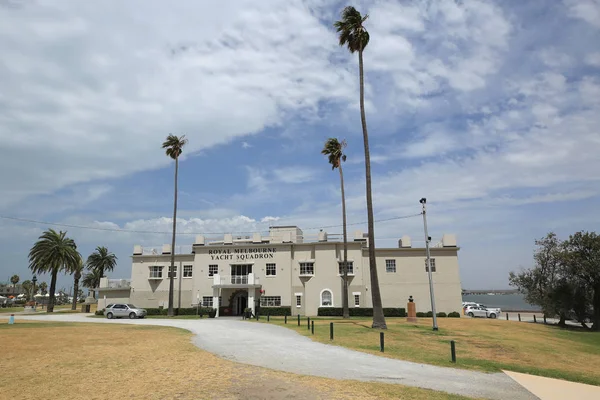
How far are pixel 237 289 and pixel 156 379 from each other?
1439 inches

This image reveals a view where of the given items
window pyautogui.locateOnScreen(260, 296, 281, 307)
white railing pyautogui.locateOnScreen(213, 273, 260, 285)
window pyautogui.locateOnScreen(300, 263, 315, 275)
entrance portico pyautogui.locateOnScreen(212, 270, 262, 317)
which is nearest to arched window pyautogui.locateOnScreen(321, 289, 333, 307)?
window pyautogui.locateOnScreen(300, 263, 315, 275)

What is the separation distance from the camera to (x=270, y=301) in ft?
152

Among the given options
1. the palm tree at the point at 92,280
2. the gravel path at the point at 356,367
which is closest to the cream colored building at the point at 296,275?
the gravel path at the point at 356,367

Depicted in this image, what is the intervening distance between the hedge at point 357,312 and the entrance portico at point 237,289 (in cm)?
773

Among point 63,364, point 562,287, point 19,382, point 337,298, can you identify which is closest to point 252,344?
point 63,364

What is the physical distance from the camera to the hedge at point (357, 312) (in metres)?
43.2

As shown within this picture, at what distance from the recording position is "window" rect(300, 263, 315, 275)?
46594mm

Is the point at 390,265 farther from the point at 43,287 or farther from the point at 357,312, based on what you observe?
the point at 43,287

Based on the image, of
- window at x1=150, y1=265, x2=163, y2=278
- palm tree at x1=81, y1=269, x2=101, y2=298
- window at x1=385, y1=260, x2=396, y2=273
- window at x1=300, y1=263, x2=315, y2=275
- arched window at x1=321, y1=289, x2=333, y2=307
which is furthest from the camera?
palm tree at x1=81, y1=269, x2=101, y2=298

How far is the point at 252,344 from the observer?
60.1ft

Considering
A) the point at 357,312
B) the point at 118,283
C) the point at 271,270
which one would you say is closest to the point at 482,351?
the point at 357,312

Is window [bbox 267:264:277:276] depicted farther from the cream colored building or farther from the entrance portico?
the entrance portico

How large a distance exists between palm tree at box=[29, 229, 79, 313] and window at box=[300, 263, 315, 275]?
34161 mm

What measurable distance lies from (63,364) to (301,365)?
7.91 meters
